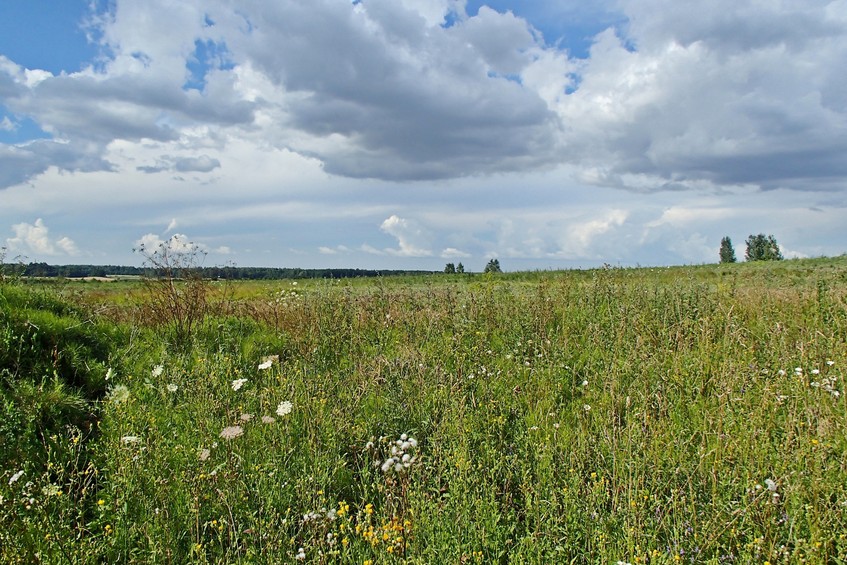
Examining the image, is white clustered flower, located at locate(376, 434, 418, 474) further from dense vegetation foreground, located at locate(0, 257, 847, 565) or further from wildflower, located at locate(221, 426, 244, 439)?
wildflower, located at locate(221, 426, 244, 439)

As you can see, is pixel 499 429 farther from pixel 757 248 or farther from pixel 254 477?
pixel 757 248

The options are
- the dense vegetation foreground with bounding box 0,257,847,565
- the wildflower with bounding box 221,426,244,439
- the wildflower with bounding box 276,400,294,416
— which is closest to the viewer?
the dense vegetation foreground with bounding box 0,257,847,565

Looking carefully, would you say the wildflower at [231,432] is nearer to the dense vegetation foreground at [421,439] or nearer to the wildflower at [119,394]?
the dense vegetation foreground at [421,439]

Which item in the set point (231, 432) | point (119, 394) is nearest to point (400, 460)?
point (231, 432)

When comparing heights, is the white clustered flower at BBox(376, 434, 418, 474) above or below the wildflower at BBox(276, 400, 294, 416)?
below

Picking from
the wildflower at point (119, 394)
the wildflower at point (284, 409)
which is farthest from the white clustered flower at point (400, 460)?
the wildflower at point (119, 394)

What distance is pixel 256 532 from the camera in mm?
3199

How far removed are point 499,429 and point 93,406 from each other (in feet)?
13.0

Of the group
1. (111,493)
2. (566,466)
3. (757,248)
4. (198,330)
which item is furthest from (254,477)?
(757,248)

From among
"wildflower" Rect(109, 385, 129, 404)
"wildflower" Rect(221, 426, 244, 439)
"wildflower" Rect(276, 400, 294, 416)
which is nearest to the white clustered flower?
"wildflower" Rect(276, 400, 294, 416)

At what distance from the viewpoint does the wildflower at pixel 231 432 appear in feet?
13.0

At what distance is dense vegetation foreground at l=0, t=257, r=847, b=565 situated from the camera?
3.00m

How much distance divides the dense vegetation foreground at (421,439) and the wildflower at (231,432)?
0.02 m

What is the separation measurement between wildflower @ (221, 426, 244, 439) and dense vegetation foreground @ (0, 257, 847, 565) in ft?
0.08
